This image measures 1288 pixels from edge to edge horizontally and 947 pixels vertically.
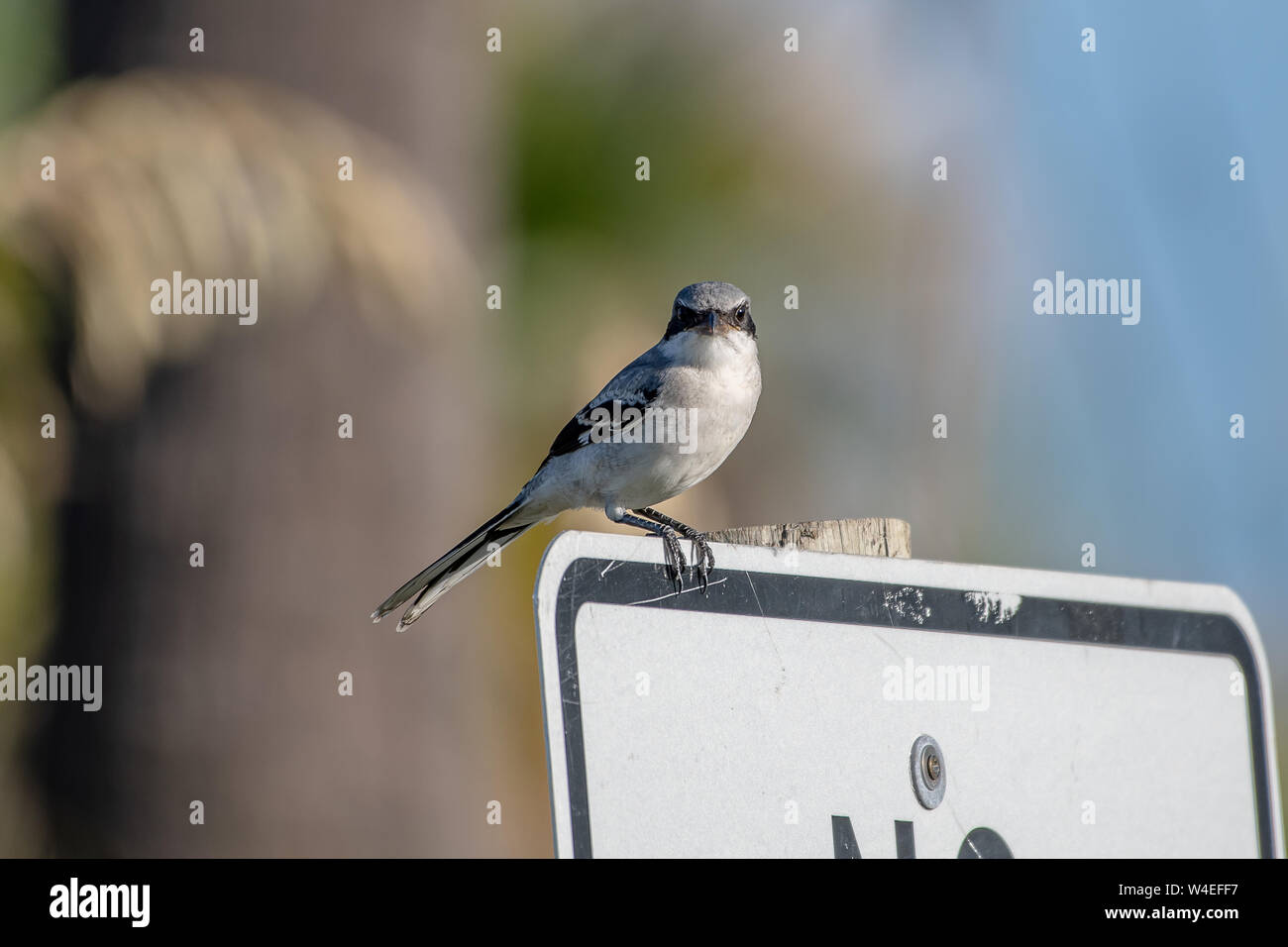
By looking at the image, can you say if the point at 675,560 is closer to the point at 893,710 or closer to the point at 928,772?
the point at 893,710

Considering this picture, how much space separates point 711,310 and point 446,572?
4.87ft

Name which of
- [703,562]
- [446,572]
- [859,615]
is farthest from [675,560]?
[446,572]

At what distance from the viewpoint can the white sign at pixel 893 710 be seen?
2.05 metres

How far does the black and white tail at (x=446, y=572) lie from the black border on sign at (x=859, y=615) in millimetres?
1651

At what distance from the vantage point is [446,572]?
414 cm

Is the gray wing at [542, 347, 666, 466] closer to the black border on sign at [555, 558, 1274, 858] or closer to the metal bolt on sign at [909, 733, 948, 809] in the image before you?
the black border on sign at [555, 558, 1274, 858]

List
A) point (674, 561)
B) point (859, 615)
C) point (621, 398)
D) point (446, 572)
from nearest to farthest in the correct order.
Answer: point (674, 561)
point (859, 615)
point (446, 572)
point (621, 398)

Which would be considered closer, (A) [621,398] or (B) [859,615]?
(B) [859,615]

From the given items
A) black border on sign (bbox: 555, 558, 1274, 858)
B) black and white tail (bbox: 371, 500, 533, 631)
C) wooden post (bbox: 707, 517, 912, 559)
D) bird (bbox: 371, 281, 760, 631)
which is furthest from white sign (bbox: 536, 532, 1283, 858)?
black and white tail (bbox: 371, 500, 533, 631)

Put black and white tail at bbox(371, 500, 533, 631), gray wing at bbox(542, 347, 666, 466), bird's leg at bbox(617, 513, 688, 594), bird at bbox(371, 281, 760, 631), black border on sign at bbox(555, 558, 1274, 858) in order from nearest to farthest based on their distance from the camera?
black border on sign at bbox(555, 558, 1274, 858)
bird's leg at bbox(617, 513, 688, 594)
black and white tail at bbox(371, 500, 533, 631)
bird at bbox(371, 281, 760, 631)
gray wing at bbox(542, 347, 666, 466)

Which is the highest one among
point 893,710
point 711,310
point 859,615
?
point 711,310

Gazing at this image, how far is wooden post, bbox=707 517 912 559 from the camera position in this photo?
296cm

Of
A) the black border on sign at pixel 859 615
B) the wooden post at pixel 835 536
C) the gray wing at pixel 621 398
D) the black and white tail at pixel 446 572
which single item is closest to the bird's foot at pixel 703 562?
the black border on sign at pixel 859 615

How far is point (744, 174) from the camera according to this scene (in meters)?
9.05
